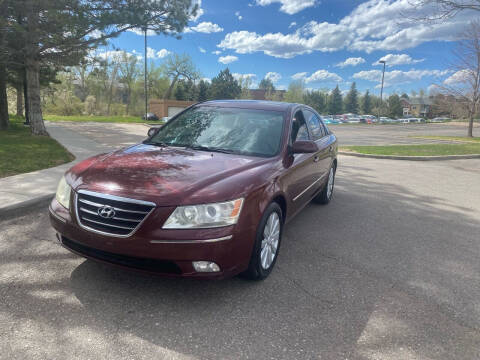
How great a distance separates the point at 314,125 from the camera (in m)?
5.59

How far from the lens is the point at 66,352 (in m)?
2.32

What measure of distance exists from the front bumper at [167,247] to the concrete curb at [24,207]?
100 inches

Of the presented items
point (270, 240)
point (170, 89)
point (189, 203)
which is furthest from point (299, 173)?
point (170, 89)

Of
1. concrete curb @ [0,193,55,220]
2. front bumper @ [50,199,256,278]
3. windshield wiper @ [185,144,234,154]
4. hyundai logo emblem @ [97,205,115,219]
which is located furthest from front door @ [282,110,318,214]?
concrete curb @ [0,193,55,220]

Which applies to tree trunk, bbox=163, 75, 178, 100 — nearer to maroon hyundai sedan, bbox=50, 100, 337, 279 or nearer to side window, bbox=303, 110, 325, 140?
side window, bbox=303, 110, 325, 140

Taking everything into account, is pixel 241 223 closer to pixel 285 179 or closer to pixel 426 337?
pixel 285 179

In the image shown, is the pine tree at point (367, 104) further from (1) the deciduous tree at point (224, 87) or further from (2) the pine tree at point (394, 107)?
(1) the deciduous tree at point (224, 87)

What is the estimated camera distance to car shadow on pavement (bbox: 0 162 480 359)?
2.46 meters

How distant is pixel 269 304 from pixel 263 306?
66 millimetres

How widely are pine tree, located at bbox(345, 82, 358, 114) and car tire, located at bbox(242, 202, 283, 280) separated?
317 ft

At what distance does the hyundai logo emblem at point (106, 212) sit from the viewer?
2.71 m

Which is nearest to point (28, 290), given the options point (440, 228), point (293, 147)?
point (293, 147)

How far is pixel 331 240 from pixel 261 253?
5.57ft

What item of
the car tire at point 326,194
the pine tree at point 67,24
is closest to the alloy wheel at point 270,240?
the car tire at point 326,194
